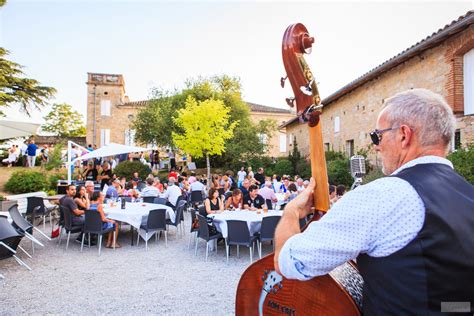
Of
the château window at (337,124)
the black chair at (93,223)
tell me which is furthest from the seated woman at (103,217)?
the château window at (337,124)

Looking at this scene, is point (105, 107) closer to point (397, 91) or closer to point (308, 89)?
point (397, 91)

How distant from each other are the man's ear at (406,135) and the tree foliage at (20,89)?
18.9 metres

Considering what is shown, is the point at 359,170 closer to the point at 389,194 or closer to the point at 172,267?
the point at 172,267

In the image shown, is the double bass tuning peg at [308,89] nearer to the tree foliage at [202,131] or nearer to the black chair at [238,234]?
the black chair at [238,234]

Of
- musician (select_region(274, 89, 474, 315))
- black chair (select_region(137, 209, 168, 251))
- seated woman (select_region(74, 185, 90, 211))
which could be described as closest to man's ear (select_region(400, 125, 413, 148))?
musician (select_region(274, 89, 474, 315))

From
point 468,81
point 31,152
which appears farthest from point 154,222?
point 31,152

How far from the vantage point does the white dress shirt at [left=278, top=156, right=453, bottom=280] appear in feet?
3.25

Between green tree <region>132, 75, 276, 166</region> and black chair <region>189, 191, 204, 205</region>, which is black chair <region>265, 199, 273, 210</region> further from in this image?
green tree <region>132, 75, 276, 166</region>

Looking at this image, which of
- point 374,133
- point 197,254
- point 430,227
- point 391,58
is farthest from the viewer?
point 391,58

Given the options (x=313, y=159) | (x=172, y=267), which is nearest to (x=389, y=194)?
(x=313, y=159)

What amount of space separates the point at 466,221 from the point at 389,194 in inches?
9.8

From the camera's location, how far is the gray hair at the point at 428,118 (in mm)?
1146

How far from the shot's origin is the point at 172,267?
601cm

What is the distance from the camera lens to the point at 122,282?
5.15 metres
